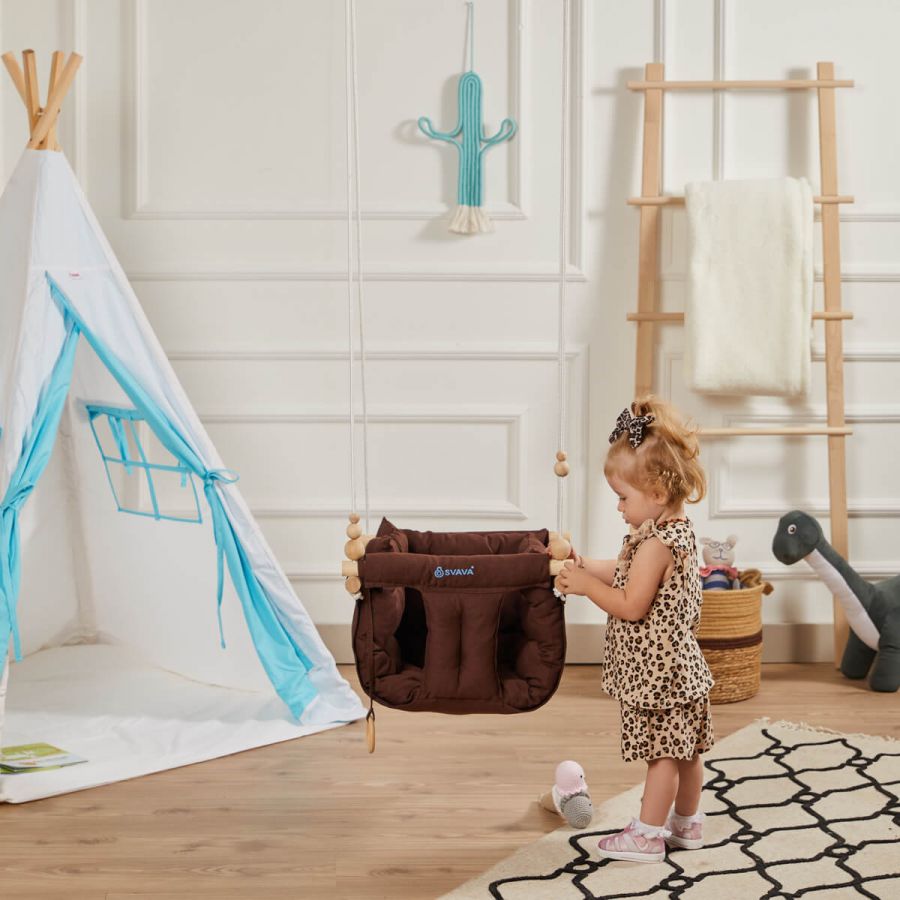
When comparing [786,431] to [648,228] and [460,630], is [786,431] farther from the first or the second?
[460,630]

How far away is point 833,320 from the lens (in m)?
3.25

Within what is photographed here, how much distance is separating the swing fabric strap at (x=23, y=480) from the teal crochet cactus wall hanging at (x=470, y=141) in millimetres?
1225

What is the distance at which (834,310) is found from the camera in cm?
324

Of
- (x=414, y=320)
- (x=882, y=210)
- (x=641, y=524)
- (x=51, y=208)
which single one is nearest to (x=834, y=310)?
(x=882, y=210)

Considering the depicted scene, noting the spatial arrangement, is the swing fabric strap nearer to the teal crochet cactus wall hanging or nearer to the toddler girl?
the toddler girl

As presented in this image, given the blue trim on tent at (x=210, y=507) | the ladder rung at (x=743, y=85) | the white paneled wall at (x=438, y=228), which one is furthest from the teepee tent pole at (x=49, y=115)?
the ladder rung at (x=743, y=85)

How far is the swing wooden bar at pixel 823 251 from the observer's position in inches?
127

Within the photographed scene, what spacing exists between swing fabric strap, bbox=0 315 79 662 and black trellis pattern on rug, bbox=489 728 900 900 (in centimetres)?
110

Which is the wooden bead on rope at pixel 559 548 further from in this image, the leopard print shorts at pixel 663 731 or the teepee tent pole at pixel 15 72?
the teepee tent pole at pixel 15 72

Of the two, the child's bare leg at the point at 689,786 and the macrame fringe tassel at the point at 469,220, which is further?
the macrame fringe tassel at the point at 469,220

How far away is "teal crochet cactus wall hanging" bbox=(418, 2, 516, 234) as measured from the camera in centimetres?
326

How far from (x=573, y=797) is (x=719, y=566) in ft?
3.79

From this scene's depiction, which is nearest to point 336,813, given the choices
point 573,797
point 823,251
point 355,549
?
point 573,797

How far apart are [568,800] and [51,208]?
1.73 meters
